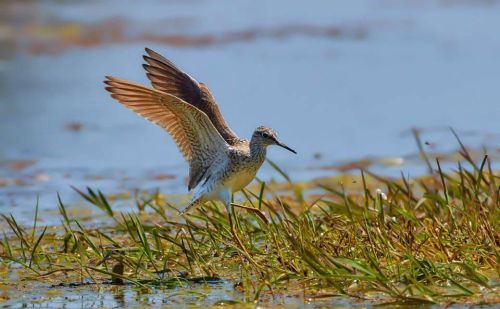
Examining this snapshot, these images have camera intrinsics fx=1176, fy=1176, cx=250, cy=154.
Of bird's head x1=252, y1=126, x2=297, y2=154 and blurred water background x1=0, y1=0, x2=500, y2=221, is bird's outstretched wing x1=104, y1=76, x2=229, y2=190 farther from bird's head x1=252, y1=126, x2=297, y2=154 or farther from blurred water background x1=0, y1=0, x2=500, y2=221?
blurred water background x1=0, y1=0, x2=500, y2=221

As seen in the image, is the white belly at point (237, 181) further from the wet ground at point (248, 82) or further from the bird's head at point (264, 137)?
the wet ground at point (248, 82)

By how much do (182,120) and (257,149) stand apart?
47 centimetres

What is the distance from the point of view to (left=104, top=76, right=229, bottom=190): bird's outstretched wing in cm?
677

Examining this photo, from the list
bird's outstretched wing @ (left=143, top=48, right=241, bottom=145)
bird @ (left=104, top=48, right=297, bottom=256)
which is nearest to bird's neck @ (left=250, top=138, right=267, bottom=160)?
bird @ (left=104, top=48, right=297, bottom=256)

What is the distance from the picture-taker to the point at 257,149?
273 inches

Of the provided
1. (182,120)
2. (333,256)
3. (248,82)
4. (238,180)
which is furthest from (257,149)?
(248,82)

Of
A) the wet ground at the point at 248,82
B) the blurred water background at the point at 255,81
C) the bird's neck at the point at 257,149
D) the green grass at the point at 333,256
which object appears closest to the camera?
the green grass at the point at 333,256

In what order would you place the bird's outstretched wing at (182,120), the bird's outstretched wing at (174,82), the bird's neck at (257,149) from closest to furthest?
the bird's outstretched wing at (182,120) < the bird's neck at (257,149) < the bird's outstretched wing at (174,82)

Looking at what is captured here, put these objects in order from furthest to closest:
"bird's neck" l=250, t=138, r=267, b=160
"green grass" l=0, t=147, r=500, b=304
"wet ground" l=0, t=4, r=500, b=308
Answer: "wet ground" l=0, t=4, r=500, b=308, "bird's neck" l=250, t=138, r=267, b=160, "green grass" l=0, t=147, r=500, b=304

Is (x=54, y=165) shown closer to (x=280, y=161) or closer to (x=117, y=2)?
(x=280, y=161)

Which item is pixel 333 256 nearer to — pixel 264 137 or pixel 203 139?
pixel 264 137

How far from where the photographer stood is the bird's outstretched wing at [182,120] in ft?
22.2

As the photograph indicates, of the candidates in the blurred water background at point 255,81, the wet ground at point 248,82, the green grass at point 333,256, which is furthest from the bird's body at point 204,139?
the blurred water background at point 255,81

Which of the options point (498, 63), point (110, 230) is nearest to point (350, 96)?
point (498, 63)
